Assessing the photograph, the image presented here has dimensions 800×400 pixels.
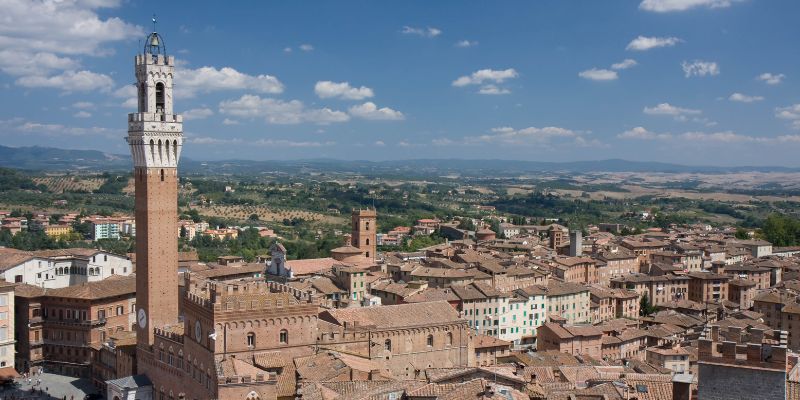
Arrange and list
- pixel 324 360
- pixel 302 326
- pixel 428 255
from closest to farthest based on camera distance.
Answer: pixel 324 360 → pixel 302 326 → pixel 428 255

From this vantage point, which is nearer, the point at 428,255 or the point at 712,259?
the point at 428,255

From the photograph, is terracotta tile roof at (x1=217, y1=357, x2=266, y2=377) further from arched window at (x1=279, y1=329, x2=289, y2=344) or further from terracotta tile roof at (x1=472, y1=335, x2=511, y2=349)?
terracotta tile roof at (x1=472, y1=335, x2=511, y2=349)

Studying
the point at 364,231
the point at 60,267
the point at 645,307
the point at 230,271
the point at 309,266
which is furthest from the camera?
the point at 364,231

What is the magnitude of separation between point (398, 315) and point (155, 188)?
54.4 ft

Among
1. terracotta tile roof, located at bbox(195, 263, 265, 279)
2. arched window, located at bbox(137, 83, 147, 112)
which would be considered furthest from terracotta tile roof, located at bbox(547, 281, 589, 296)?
arched window, located at bbox(137, 83, 147, 112)

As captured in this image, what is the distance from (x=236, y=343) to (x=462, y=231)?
107 m

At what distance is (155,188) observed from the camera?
160 feet

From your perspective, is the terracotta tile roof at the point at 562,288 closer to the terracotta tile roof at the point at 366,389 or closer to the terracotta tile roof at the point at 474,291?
the terracotta tile roof at the point at 474,291

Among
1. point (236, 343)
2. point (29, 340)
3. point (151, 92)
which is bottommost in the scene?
point (29, 340)

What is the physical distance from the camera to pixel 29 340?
5838cm

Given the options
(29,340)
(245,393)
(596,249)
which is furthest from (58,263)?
(596,249)

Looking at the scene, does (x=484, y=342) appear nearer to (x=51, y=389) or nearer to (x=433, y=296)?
(x=433, y=296)

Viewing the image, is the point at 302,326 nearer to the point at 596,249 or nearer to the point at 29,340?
the point at 29,340

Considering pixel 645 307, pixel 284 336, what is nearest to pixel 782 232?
pixel 645 307
